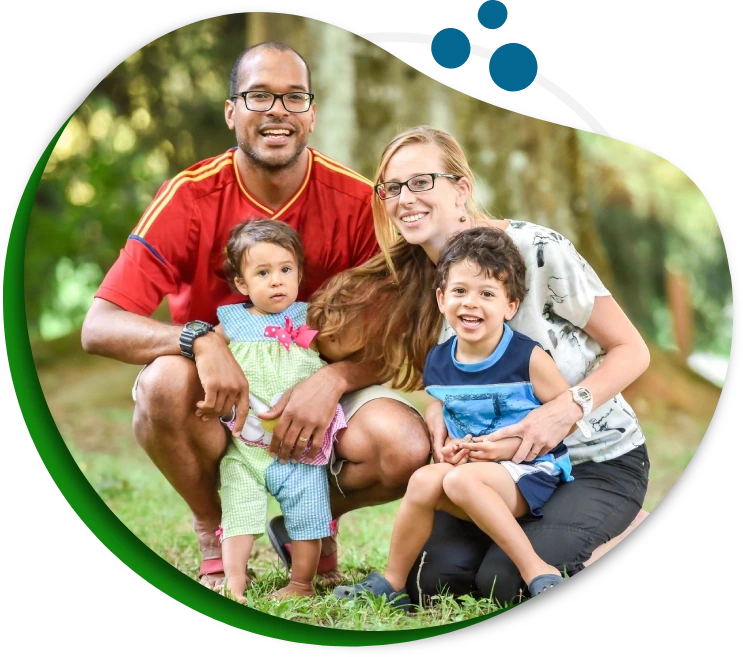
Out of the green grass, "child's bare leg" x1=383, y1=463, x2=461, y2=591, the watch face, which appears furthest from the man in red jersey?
the watch face

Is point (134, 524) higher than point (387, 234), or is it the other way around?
point (387, 234)

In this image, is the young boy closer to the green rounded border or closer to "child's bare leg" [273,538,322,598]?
"child's bare leg" [273,538,322,598]

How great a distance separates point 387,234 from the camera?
3.05 m

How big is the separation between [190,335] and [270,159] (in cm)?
52

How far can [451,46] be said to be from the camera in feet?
9.97

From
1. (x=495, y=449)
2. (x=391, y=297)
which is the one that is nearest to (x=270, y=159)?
(x=391, y=297)

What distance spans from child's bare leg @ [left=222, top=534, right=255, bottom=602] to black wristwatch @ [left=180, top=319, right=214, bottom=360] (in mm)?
513

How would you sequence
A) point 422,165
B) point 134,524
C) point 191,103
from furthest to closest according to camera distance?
point 134,524
point 191,103
point 422,165

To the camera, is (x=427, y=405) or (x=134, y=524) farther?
(x=134, y=524)

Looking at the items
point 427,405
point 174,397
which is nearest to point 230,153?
point 174,397

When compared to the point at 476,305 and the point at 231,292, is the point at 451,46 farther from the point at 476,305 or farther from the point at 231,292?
the point at 231,292

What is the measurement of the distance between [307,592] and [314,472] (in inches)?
13.4

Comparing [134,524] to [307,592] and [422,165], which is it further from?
[422,165]

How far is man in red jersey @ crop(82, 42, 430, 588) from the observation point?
119 inches
